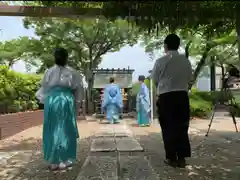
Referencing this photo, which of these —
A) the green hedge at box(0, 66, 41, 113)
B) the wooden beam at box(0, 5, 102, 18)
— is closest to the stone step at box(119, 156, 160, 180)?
the wooden beam at box(0, 5, 102, 18)

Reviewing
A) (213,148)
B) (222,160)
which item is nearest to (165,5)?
(222,160)

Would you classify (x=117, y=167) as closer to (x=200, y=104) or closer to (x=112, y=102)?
(x=112, y=102)

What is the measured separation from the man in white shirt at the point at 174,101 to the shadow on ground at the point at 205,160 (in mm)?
236

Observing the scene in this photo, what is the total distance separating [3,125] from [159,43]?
12452 mm

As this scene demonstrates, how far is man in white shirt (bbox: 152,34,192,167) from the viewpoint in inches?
195

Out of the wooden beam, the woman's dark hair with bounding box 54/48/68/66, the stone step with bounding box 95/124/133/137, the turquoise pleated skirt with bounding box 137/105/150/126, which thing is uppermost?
the wooden beam

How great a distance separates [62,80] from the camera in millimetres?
5062

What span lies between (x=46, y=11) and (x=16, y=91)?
19.0ft

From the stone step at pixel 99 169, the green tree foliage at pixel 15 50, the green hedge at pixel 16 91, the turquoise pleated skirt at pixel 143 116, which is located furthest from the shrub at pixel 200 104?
the green tree foliage at pixel 15 50

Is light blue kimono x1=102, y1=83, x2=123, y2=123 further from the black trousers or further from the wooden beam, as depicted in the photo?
the black trousers

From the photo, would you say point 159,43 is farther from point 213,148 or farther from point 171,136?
point 171,136

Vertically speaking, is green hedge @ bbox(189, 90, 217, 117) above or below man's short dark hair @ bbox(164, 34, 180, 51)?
below

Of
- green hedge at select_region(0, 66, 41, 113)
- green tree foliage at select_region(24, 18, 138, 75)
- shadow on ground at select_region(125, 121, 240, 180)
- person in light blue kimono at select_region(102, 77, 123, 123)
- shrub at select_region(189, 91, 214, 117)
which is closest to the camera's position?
shadow on ground at select_region(125, 121, 240, 180)

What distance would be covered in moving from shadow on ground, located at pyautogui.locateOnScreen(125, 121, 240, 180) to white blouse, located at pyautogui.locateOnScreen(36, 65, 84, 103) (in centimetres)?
143
